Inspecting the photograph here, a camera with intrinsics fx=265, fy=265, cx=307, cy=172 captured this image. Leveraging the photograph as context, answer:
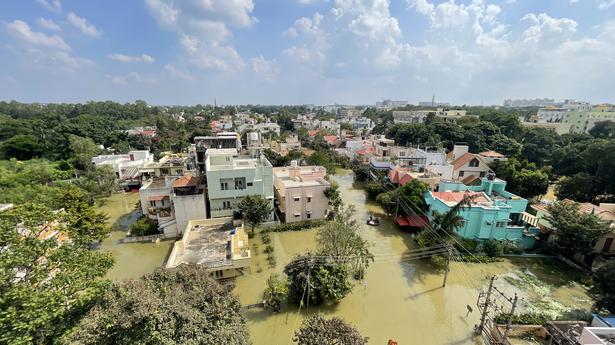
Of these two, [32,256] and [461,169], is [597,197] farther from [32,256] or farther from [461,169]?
[32,256]

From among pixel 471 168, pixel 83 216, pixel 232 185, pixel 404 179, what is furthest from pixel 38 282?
pixel 471 168

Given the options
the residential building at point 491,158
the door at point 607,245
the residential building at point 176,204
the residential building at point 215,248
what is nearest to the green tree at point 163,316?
the residential building at point 215,248

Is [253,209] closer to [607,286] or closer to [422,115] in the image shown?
[607,286]

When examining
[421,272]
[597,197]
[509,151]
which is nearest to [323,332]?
[421,272]

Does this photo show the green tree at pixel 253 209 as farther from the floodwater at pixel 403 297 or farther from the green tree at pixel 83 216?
the green tree at pixel 83 216

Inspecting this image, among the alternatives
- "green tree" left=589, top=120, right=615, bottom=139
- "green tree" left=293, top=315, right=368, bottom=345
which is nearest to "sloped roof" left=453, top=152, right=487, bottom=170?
"green tree" left=293, top=315, right=368, bottom=345
